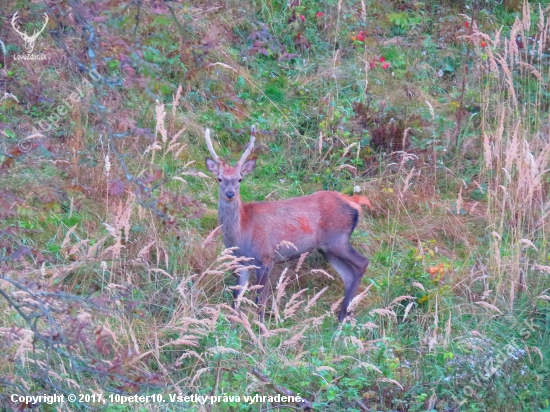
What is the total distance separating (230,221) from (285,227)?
47cm

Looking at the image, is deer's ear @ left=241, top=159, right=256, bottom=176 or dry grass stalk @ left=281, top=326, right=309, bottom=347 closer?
dry grass stalk @ left=281, top=326, right=309, bottom=347

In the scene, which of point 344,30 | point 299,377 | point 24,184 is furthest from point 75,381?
point 344,30

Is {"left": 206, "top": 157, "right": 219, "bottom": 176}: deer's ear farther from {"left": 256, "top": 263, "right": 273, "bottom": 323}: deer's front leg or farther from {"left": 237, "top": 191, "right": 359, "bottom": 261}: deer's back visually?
{"left": 256, "top": 263, "right": 273, "bottom": 323}: deer's front leg

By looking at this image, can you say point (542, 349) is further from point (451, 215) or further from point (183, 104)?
point (183, 104)

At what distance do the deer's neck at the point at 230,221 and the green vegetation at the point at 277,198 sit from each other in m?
0.17

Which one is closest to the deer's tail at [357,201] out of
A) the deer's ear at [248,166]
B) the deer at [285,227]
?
the deer at [285,227]

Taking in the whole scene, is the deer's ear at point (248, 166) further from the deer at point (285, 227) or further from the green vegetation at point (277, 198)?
the green vegetation at point (277, 198)

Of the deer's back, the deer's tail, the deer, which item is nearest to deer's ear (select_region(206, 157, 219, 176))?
the deer

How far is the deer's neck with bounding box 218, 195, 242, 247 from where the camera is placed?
6.83 metres

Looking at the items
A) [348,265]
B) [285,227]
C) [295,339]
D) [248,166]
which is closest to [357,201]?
[348,265]

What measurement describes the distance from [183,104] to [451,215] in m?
3.09

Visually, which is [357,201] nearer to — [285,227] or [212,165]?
[285,227]

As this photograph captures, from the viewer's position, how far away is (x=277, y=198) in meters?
7.84

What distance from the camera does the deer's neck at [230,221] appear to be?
683 cm
